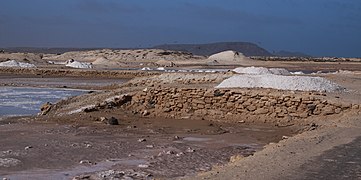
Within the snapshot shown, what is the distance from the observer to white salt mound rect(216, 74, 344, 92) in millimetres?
17203

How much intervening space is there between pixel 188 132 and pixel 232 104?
8.70 ft

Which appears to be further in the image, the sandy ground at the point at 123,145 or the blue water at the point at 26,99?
the blue water at the point at 26,99

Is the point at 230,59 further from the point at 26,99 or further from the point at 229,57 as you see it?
the point at 26,99

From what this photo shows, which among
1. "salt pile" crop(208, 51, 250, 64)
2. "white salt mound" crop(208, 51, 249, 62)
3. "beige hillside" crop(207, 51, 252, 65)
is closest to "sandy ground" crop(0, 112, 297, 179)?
"beige hillside" crop(207, 51, 252, 65)

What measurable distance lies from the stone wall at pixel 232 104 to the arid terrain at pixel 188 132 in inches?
1.1

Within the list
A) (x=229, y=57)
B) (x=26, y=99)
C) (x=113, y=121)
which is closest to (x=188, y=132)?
(x=113, y=121)

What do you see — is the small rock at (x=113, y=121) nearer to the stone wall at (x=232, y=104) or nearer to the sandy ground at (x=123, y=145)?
the sandy ground at (x=123, y=145)

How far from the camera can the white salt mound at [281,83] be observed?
17203 mm

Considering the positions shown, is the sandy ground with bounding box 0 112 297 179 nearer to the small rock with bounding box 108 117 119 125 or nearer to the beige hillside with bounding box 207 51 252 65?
the small rock with bounding box 108 117 119 125

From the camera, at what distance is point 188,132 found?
13.9 m

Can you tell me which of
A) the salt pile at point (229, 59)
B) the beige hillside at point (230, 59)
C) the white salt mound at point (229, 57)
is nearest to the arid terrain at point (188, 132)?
the beige hillside at point (230, 59)

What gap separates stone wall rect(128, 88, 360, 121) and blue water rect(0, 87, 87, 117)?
4306 millimetres

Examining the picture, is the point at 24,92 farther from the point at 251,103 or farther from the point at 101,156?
the point at 101,156

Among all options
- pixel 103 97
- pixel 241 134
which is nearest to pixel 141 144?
pixel 241 134
